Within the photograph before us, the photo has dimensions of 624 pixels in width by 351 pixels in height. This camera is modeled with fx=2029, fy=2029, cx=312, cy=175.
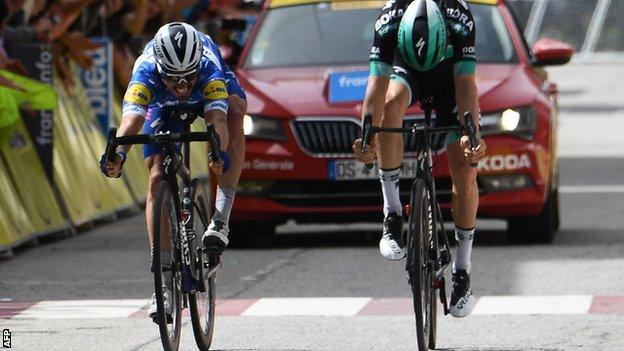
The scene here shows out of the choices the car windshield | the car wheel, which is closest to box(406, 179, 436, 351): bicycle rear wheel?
the car wheel

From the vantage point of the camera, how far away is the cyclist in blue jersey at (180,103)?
8.61m

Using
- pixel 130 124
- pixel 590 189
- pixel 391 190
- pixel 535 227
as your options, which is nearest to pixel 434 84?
pixel 391 190

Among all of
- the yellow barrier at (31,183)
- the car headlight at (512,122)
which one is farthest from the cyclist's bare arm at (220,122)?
the yellow barrier at (31,183)

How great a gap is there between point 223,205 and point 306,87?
4.47 m

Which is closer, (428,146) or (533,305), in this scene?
(428,146)

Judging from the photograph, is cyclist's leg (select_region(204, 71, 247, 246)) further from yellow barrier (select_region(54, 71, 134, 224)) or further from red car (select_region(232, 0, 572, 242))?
yellow barrier (select_region(54, 71, 134, 224))

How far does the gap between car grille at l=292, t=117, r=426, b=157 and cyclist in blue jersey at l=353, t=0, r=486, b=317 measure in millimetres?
4159

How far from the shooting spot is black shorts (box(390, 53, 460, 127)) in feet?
29.5

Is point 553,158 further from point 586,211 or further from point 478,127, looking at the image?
point 478,127

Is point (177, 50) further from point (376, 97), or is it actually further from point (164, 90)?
point (376, 97)

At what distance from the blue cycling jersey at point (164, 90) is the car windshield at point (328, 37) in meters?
5.30

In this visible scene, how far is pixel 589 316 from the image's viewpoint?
10.1 m

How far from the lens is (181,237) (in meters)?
8.75

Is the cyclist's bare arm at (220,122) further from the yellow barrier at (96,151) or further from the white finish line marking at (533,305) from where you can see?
the yellow barrier at (96,151)
